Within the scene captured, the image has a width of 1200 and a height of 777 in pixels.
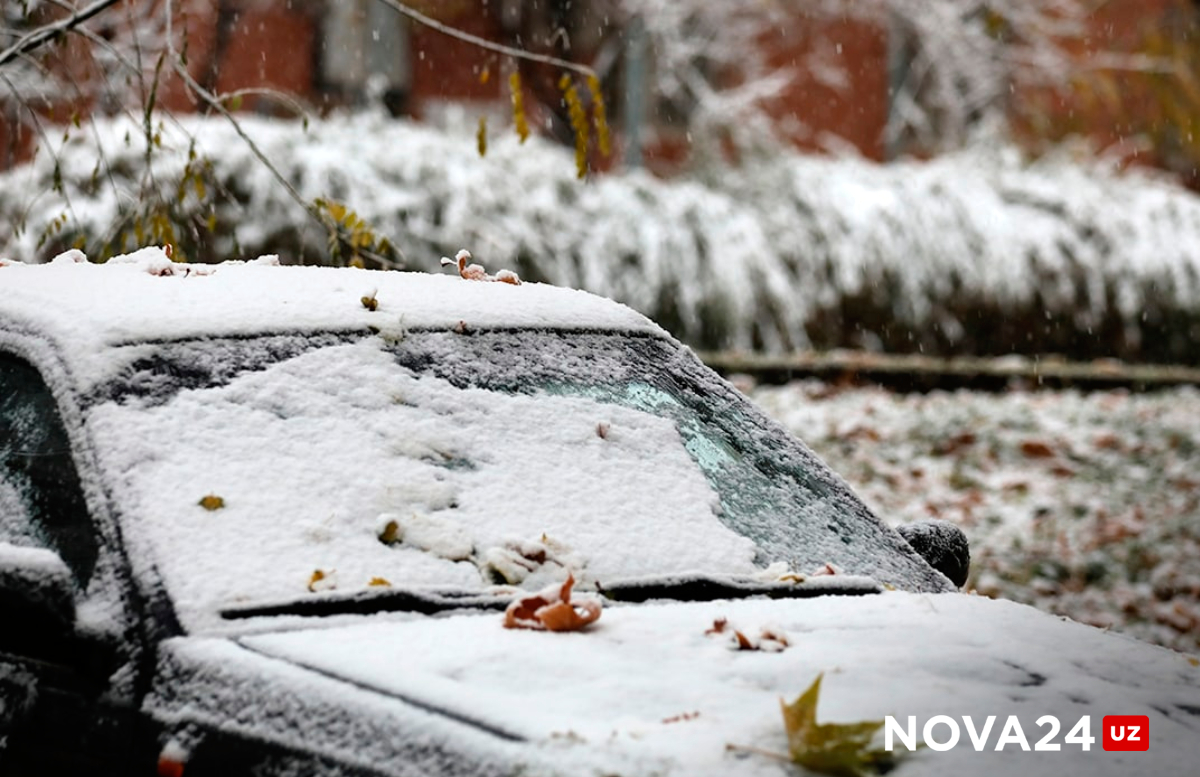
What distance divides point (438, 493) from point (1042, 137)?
18067 millimetres

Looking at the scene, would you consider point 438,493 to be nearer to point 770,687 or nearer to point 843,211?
point 770,687

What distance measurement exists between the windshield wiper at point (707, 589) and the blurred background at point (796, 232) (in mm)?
2676

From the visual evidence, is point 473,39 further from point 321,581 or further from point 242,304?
point 321,581

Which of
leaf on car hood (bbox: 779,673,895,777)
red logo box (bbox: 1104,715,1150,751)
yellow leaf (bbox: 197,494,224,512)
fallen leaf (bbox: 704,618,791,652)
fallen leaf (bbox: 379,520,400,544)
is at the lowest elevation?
red logo box (bbox: 1104,715,1150,751)

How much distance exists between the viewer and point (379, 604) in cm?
287

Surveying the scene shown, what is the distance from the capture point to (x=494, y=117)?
2023 centimetres

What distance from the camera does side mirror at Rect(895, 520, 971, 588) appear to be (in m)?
4.04

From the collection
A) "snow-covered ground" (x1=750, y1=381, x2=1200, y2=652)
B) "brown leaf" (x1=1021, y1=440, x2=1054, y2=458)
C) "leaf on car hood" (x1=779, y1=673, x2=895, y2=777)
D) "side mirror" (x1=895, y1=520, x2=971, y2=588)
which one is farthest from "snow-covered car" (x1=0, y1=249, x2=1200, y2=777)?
"brown leaf" (x1=1021, y1=440, x2=1054, y2=458)

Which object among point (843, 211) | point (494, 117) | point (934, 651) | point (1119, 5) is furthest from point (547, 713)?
point (1119, 5)

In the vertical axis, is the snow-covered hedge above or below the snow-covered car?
above

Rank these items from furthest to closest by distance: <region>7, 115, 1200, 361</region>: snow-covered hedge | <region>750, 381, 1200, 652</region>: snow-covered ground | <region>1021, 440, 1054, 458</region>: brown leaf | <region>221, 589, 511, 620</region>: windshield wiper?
<region>7, 115, 1200, 361</region>: snow-covered hedge < <region>1021, 440, 1054, 458</region>: brown leaf < <region>750, 381, 1200, 652</region>: snow-covered ground < <region>221, 589, 511, 620</region>: windshield wiper

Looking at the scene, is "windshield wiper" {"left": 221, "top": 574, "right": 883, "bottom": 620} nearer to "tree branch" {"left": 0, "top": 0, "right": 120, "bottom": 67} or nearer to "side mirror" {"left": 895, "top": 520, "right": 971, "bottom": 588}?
"side mirror" {"left": 895, "top": 520, "right": 971, "bottom": 588}

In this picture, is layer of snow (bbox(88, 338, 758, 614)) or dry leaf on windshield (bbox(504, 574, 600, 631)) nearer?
dry leaf on windshield (bbox(504, 574, 600, 631))

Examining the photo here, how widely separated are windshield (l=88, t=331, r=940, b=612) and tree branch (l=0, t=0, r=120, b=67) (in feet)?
7.94
